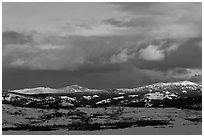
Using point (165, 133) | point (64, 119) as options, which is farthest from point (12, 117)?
point (165, 133)

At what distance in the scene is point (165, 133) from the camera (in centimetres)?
1380

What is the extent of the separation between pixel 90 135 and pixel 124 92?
6.80ft

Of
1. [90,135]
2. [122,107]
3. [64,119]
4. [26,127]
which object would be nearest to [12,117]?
[26,127]

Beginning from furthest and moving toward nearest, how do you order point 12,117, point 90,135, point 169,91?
point 169,91
point 12,117
point 90,135

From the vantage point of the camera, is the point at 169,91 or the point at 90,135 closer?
the point at 90,135

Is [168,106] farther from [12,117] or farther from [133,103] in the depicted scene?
[12,117]

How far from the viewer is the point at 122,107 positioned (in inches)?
605

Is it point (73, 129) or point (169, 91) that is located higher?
point (169, 91)

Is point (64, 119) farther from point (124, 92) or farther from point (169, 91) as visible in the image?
point (169, 91)

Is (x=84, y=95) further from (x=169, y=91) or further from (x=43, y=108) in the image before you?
(x=169, y=91)

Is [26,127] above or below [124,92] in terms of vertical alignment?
below

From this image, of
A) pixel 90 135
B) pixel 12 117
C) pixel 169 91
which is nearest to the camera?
pixel 90 135

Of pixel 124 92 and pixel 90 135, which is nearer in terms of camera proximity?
pixel 90 135

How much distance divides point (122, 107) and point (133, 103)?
79cm
